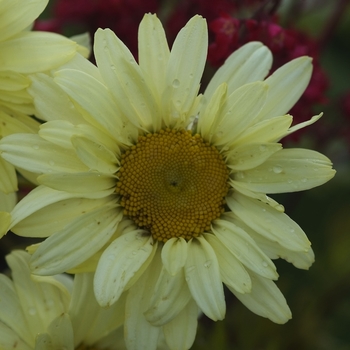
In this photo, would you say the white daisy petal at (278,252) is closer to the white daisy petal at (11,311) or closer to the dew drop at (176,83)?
the dew drop at (176,83)

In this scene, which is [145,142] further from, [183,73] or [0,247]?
[0,247]

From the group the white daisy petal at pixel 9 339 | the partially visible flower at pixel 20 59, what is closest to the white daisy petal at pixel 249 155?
the partially visible flower at pixel 20 59

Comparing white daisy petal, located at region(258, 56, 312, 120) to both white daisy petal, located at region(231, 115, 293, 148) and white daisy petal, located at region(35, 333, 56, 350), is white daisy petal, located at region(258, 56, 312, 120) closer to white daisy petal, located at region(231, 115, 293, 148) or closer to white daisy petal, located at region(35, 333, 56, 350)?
white daisy petal, located at region(231, 115, 293, 148)

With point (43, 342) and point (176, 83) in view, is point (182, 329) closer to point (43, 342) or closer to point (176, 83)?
point (43, 342)

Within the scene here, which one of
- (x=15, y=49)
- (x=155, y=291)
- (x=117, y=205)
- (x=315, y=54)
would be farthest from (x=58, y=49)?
(x=315, y=54)

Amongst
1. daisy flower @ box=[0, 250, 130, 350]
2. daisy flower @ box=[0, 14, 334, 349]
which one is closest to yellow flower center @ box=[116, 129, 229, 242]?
daisy flower @ box=[0, 14, 334, 349]

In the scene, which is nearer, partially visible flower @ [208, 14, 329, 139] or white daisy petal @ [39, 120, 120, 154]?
white daisy petal @ [39, 120, 120, 154]

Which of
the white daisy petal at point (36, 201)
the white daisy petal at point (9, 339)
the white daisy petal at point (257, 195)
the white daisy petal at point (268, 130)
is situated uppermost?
the white daisy petal at point (268, 130)
